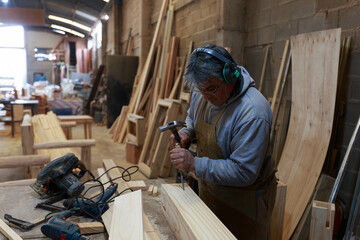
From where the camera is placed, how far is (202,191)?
198cm

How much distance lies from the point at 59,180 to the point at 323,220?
1642 millimetres

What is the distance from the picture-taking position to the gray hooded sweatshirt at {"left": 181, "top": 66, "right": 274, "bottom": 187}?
1453 mm

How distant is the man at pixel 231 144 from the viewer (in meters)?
1.47

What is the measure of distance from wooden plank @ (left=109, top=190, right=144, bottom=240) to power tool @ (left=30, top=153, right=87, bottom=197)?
0.38m

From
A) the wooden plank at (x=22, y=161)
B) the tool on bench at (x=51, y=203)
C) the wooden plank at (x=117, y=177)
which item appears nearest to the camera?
the tool on bench at (x=51, y=203)

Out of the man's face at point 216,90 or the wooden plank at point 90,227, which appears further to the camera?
the man's face at point 216,90

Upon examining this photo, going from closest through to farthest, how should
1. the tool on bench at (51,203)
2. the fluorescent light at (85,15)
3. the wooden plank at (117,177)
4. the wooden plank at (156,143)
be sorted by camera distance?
the tool on bench at (51,203) → the wooden plank at (117,177) → the wooden plank at (156,143) → the fluorescent light at (85,15)

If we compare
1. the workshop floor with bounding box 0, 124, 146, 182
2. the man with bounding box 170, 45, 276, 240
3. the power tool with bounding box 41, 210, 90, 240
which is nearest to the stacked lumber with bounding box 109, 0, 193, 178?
the workshop floor with bounding box 0, 124, 146, 182

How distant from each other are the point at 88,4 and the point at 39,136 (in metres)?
9.73

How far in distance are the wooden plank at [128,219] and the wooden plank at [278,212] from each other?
1129 mm

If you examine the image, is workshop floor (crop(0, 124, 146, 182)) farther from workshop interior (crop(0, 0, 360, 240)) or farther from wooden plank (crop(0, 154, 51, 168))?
wooden plank (crop(0, 154, 51, 168))

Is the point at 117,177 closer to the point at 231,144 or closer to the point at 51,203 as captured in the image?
the point at 51,203

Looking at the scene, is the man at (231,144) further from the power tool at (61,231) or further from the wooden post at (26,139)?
the wooden post at (26,139)

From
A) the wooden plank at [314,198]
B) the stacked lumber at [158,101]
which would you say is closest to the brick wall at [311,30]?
the wooden plank at [314,198]
